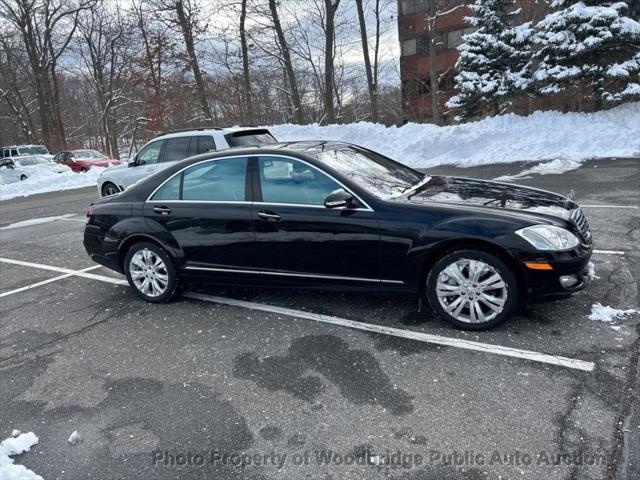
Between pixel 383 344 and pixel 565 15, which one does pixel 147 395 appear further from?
pixel 565 15

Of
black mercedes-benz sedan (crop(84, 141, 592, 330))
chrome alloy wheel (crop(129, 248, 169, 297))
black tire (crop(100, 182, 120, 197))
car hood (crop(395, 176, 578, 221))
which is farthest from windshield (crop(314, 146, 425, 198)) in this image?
black tire (crop(100, 182, 120, 197))

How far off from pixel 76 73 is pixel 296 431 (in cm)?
4822

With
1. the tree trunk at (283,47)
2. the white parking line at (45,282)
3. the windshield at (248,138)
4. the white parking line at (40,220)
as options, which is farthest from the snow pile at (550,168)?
the tree trunk at (283,47)

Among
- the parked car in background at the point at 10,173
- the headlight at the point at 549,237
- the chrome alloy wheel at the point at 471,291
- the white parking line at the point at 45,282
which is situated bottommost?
the white parking line at the point at 45,282

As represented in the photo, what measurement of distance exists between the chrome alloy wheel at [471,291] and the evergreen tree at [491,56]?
15489 mm

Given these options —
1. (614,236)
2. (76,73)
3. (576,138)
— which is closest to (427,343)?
(614,236)

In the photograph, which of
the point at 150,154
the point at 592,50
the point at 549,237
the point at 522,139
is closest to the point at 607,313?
the point at 549,237

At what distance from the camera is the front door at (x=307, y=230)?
3949mm

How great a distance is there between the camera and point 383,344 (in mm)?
3715

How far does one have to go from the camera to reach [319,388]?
321 cm

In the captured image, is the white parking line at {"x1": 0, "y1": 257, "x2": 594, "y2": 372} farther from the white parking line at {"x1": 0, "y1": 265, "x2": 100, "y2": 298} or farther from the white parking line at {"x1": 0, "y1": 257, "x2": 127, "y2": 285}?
the white parking line at {"x1": 0, "y1": 265, "x2": 100, "y2": 298}

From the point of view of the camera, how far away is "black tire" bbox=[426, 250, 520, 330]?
A: 361cm

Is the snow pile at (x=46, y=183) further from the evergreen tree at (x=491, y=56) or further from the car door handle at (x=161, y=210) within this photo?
the car door handle at (x=161, y=210)

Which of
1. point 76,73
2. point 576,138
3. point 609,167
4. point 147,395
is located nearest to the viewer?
point 147,395
